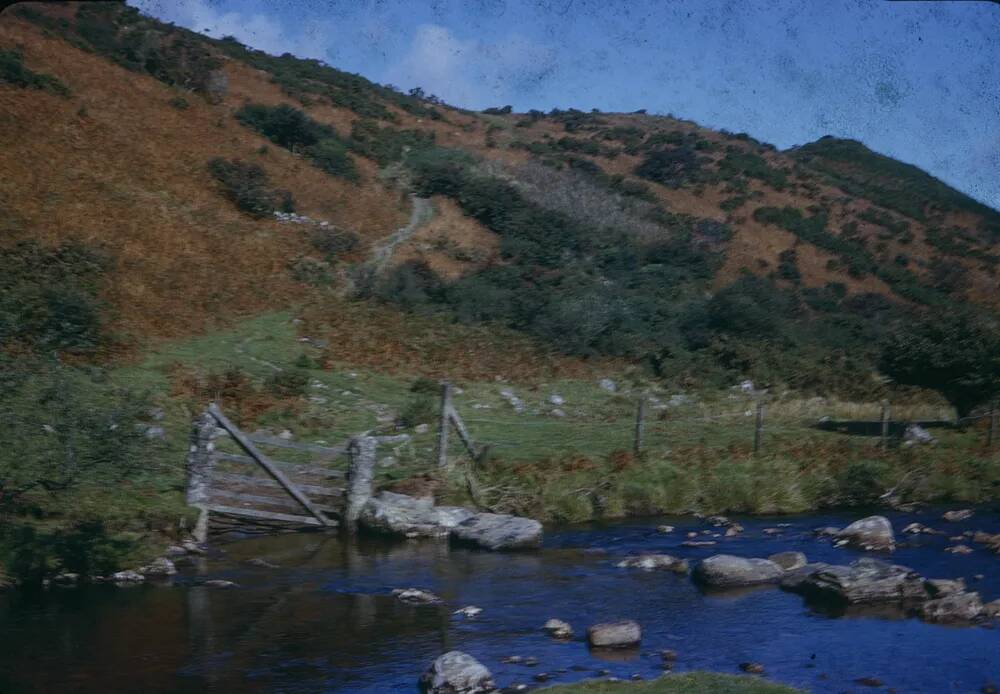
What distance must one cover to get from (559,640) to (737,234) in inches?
1839

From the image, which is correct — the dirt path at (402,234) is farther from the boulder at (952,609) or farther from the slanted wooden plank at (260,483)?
the boulder at (952,609)

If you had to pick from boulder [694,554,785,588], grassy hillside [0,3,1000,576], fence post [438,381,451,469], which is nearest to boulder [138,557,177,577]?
grassy hillside [0,3,1000,576]

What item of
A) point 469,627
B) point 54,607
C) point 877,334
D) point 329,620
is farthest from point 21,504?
point 877,334

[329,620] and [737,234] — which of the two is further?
[737,234]

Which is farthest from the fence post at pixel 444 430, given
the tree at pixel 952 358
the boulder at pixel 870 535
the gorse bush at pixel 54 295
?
the tree at pixel 952 358

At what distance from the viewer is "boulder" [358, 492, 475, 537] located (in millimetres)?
15266

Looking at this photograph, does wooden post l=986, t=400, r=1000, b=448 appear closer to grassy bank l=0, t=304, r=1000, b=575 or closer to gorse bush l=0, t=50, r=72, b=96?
grassy bank l=0, t=304, r=1000, b=575

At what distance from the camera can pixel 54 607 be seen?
36.1ft

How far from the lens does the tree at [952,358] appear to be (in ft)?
77.6

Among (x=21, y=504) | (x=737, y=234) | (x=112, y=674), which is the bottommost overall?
(x=112, y=674)

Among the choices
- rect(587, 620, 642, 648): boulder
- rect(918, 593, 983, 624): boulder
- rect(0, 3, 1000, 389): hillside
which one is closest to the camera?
rect(587, 620, 642, 648): boulder

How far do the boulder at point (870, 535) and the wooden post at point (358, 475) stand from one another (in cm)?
710

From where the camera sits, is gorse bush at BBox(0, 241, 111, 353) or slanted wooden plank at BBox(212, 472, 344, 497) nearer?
slanted wooden plank at BBox(212, 472, 344, 497)

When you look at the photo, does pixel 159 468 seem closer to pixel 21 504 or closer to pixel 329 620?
pixel 21 504
